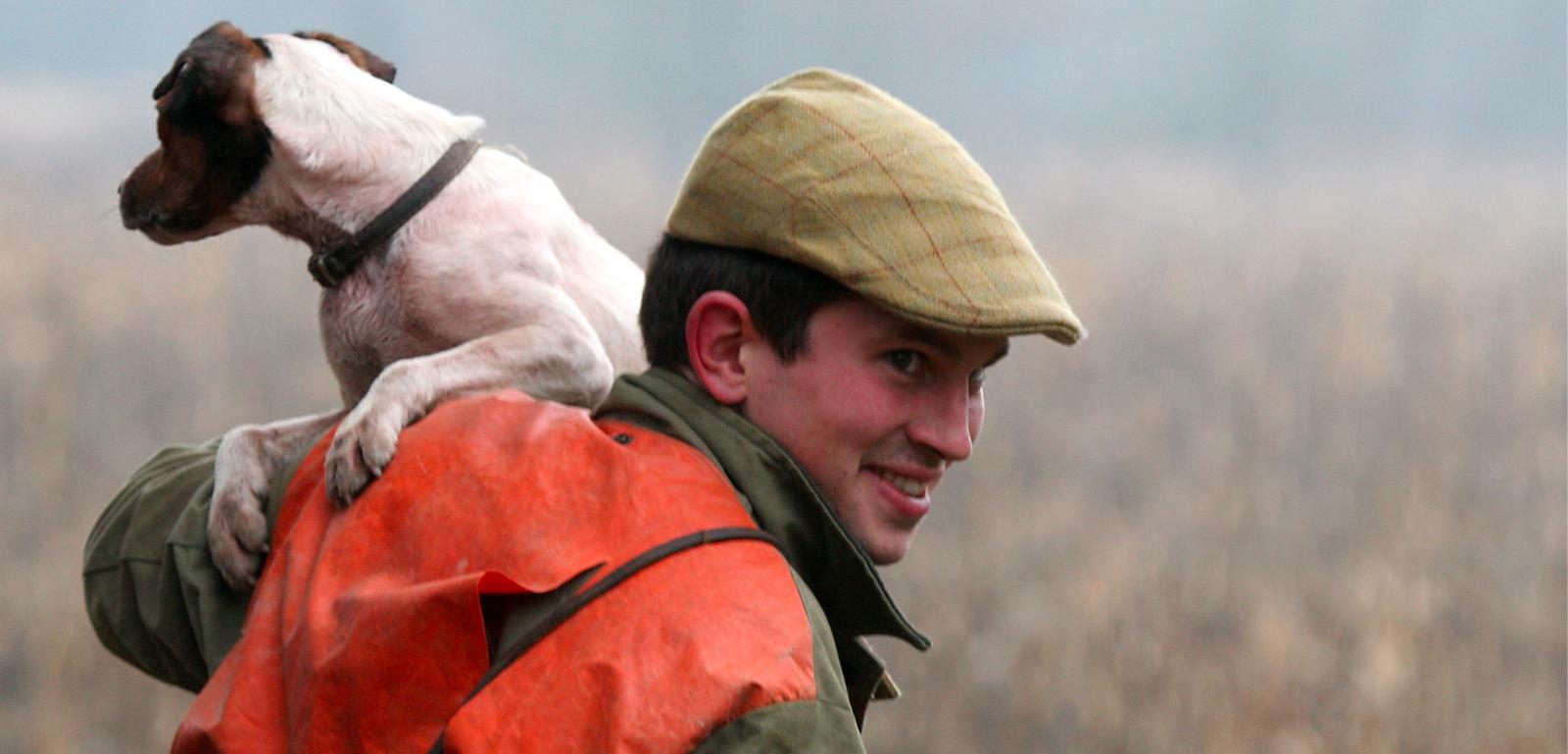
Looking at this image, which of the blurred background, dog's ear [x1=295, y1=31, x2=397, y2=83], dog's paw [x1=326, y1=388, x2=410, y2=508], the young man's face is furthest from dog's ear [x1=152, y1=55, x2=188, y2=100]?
the blurred background

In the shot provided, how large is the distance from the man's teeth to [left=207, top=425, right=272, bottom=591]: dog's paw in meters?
0.78

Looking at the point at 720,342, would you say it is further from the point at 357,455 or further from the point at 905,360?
the point at 357,455

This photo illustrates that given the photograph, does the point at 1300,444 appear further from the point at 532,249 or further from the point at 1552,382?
the point at 532,249

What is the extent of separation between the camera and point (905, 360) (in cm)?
189

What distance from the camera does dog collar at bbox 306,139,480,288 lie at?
7.61ft

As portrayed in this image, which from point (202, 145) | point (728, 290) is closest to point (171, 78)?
point (202, 145)

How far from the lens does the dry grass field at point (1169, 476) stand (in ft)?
18.5

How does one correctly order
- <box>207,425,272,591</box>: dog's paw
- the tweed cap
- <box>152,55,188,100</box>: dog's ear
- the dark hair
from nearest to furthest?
1. the tweed cap
2. the dark hair
3. <box>207,425,272,591</box>: dog's paw
4. <box>152,55,188,100</box>: dog's ear

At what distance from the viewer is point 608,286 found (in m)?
2.52

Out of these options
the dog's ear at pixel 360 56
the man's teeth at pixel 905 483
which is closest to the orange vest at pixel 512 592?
the man's teeth at pixel 905 483

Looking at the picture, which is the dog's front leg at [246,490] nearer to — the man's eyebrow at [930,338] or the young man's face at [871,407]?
the young man's face at [871,407]

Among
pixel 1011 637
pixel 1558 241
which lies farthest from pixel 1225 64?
pixel 1011 637

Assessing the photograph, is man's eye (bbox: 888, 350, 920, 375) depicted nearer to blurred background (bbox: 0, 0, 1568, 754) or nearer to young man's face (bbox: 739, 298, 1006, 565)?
young man's face (bbox: 739, 298, 1006, 565)

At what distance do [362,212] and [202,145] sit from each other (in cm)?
23
